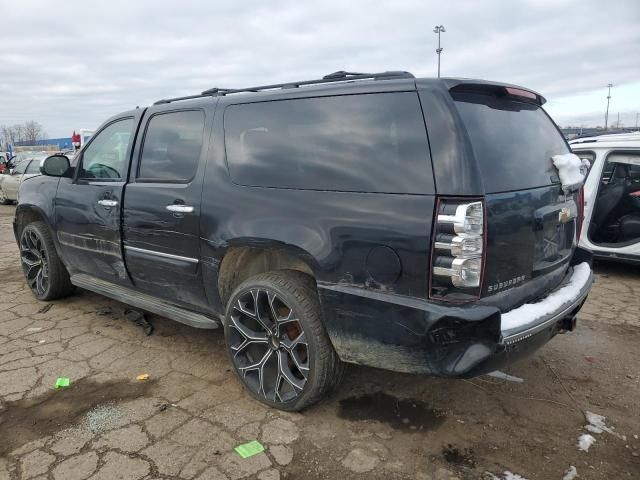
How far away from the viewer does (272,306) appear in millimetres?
2791

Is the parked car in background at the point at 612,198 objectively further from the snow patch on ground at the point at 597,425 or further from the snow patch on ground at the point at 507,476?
the snow patch on ground at the point at 507,476

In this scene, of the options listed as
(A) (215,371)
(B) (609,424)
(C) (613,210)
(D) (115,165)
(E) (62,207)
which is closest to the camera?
(B) (609,424)

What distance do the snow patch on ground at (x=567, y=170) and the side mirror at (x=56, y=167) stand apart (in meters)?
3.89

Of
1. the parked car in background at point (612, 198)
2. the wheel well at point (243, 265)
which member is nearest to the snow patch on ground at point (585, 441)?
the wheel well at point (243, 265)

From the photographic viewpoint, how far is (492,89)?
8.30ft

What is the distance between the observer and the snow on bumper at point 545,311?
2.29m

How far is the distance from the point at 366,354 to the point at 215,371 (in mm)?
1419

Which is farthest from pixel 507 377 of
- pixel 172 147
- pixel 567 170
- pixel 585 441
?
pixel 172 147

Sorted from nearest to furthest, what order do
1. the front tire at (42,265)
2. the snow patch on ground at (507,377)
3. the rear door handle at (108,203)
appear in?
the snow patch on ground at (507,377) < the rear door handle at (108,203) < the front tire at (42,265)

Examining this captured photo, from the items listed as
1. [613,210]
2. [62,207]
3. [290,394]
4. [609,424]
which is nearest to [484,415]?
[609,424]

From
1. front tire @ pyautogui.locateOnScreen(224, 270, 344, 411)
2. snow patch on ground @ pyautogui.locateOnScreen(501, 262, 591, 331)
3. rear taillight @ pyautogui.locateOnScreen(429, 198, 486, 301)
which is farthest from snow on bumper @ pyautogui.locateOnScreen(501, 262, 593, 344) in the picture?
front tire @ pyautogui.locateOnScreen(224, 270, 344, 411)

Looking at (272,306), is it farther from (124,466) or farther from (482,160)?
(482,160)

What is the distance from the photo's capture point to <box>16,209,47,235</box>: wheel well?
4898 mm

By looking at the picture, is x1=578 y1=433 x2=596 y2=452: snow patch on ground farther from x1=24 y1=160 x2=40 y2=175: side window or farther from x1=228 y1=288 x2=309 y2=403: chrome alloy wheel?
x1=24 y1=160 x2=40 y2=175: side window
